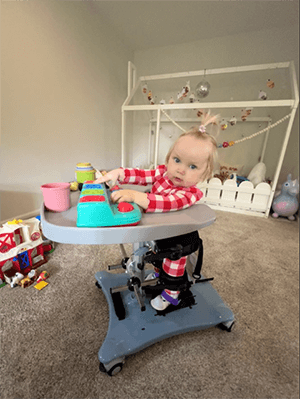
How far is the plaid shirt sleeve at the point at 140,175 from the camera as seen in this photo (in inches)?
24.6

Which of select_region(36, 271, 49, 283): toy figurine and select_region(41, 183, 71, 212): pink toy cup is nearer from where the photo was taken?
select_region(41, 183, 71, 212): pink toy cup

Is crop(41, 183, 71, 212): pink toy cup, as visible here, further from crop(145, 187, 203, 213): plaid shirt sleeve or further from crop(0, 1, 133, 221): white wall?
crop(0, 1, 133, 221): white wall

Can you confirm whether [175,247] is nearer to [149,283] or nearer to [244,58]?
[149,283]

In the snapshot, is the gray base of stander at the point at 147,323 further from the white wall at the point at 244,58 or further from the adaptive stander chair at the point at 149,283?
the white wall at the point at 244,58

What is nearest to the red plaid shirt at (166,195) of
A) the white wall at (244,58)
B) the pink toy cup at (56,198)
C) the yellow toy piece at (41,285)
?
the pink toy cup at (56,198)

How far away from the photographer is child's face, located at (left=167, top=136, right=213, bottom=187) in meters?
0.47

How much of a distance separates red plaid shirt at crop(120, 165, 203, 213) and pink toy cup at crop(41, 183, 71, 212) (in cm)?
19

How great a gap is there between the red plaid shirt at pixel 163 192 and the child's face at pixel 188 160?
31mm

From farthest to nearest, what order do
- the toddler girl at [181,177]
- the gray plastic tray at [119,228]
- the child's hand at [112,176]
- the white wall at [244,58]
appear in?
the white wall at [244,58] → the child's hand at [112,176] → the toddler girl at [181,177] → the gray plastic tray at [119,228]

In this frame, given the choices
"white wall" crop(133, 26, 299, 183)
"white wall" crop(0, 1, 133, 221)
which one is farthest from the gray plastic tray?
"white wall" crop(133, 26, 299, 183)

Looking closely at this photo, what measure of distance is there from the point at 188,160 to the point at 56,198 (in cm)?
33

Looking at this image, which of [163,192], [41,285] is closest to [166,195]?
[163,192]

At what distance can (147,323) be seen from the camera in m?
0.56

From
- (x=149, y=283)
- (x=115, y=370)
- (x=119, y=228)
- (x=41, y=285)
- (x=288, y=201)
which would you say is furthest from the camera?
(x=288, y=201)
